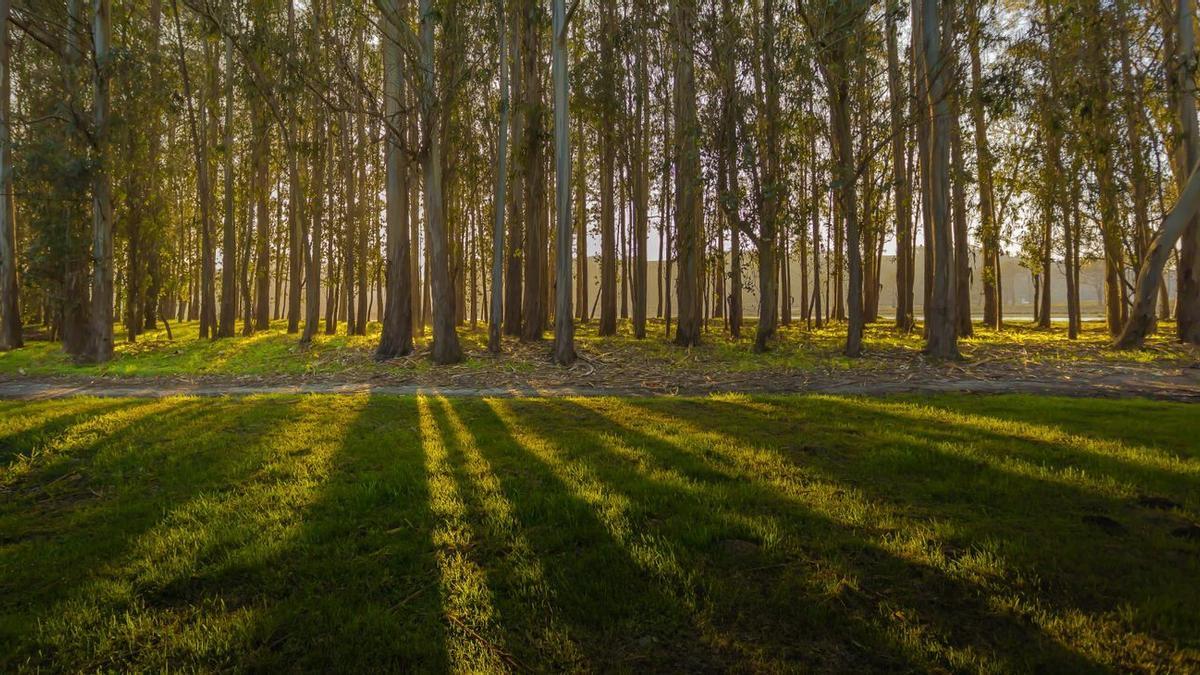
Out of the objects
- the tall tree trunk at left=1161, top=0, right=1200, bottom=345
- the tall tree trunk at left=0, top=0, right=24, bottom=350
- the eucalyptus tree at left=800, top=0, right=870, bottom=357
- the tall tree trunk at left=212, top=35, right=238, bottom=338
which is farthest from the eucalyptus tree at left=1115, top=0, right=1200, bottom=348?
the tall tree trunk at left=0, top=0, right=24, bottom=350

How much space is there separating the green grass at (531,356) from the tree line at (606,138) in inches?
32.1

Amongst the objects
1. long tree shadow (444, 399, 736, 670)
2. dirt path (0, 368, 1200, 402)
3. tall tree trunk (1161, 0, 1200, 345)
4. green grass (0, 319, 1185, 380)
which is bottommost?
long tree shadow (444, 399, 736, 670)

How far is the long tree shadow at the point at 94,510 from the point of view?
2.46 meters

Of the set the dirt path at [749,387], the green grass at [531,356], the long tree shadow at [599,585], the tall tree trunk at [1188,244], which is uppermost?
the tall tree trunk at [1188,244]

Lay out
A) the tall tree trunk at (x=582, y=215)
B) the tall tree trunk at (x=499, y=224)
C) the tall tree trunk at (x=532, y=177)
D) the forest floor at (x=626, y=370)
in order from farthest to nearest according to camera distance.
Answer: the tall tree trunk at (x=582, y=215) → the tall tree trunk at (x=532, y=177) → the tall tree trunk at (x=499, y=224) → the forest floor at (x=626, y=370)

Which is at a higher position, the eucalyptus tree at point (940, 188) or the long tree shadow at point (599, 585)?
the eucalyptus tree at point (940, 188)

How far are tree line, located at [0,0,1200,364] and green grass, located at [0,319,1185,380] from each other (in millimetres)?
815

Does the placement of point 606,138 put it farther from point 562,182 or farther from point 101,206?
point 101,206

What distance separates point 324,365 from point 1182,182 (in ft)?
84.7

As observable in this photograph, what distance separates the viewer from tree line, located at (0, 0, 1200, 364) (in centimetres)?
1353

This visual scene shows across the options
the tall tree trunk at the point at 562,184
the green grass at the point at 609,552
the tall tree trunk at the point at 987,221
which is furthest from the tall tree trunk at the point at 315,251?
the tall tree trunk at the point at 987,221

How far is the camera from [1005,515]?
3.55m

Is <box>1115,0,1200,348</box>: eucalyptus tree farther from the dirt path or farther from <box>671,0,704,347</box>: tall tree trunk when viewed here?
<box>671,0,704,347</box>: tall tree trunk

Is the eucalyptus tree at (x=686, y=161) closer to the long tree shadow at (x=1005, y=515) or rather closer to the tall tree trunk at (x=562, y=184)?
the tall tree trunk at (x=562, y=184)
